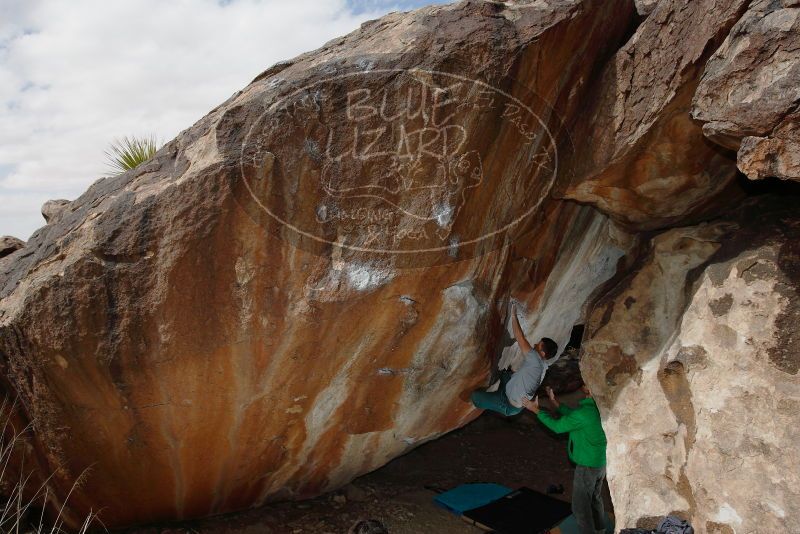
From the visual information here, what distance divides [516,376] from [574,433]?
492 millimetres

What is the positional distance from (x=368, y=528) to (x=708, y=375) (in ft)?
7.54

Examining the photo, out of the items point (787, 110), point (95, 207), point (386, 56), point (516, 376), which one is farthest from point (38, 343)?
point (787, 110)

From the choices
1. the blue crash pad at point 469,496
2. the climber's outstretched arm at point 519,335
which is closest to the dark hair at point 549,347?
the climber's outstretched arm at point 519,335

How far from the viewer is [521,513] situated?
4598 mm

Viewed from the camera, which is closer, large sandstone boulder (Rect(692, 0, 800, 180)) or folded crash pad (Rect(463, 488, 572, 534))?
large sandstone boulder (Rect(692, 0, 800, 180))

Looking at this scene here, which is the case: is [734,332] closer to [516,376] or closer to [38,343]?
[516,376]

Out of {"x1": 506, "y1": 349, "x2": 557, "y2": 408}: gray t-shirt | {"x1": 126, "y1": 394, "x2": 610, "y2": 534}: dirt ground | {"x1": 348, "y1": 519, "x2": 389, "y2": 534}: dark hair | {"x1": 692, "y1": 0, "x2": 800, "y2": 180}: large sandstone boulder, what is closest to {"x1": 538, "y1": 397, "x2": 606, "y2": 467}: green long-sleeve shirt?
{"x1": 506, "y1": 349, "x2": 557, "y2": 408}: gray t-shirt

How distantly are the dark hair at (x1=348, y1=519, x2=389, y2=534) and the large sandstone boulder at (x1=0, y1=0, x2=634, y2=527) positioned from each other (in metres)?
0.84

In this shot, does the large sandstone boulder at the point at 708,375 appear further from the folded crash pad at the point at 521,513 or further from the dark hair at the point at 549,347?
the folded crash pad at the point at 521,513

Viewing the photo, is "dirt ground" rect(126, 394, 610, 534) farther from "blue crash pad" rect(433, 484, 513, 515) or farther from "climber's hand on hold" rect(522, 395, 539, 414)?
"climber's hand on hold" rect(522, 395, 539, 414)

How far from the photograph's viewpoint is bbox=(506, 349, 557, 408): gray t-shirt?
4020 mm

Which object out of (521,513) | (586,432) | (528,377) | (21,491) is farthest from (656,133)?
(21,491)

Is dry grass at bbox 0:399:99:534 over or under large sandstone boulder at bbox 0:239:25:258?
under

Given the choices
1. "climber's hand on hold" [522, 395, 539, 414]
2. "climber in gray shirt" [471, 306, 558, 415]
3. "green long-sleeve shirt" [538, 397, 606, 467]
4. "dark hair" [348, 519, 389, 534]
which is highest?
"climber in gray shirt" [471, 306, 558, 415]
